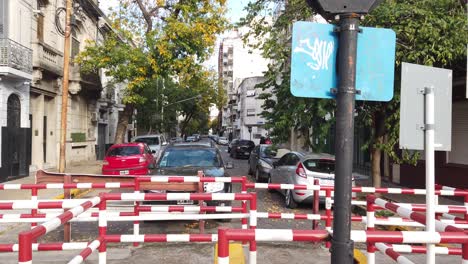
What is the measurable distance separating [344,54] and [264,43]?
9811mm

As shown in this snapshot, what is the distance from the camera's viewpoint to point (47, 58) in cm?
2055

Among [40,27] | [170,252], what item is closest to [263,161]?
[170,252]

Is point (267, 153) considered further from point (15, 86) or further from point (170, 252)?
point (170, 252)

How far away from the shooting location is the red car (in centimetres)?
1686

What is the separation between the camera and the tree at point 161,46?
22.3 meters

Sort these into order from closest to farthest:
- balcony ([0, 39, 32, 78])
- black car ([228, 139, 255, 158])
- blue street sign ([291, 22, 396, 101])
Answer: blue street sign ([291, 22, 396, 101]) → balcony ([0, 39, 32, 78]) → black car ([228, 139, 255, 158])

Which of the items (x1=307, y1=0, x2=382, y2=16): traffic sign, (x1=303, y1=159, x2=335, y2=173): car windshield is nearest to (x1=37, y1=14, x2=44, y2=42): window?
(x1=303, y1=159, x2=335, y2=173): car windshield

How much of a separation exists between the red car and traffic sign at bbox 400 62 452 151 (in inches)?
543

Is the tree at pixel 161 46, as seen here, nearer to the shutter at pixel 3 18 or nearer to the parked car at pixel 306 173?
the shutter at pixel 3 18

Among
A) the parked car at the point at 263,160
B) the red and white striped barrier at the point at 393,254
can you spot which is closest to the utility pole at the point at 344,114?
the red and white striped barrier at the point at 393,254

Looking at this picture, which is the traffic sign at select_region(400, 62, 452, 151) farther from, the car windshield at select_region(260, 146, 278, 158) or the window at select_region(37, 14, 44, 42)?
the window at select_region(37, 14, 44, 42)

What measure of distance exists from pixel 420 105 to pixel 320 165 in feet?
24.7

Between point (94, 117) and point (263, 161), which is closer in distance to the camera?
point (263, 161)

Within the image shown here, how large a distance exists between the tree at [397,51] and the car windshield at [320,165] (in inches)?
31.0
